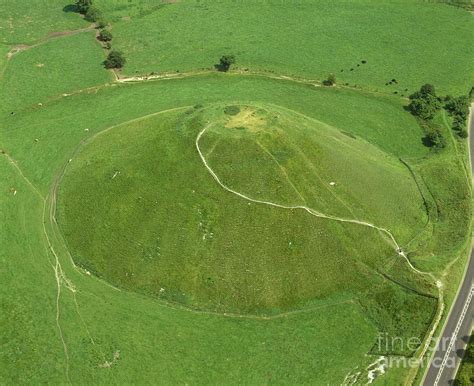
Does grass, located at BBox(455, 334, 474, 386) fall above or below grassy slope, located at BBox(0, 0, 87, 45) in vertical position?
below

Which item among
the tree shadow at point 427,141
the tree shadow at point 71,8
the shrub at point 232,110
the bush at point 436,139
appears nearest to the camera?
the shrub at point 232,110

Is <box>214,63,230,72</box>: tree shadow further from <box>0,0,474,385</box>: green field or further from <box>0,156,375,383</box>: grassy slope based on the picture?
<box>0,156,375,383</box>: grassy slope

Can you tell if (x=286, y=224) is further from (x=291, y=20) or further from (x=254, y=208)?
(x=291, y=20)

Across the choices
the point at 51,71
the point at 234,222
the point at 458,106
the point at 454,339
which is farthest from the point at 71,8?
the point at 454,339

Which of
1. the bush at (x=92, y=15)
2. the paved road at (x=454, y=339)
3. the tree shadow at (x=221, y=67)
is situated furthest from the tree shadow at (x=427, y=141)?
the bush at (x=92, y=15)

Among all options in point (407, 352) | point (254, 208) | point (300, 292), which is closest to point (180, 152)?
point (254, 208)

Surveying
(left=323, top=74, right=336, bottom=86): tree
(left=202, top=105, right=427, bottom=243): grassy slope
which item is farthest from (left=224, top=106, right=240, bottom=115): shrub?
(left=323, top=74, right=336, bottom=86): tree

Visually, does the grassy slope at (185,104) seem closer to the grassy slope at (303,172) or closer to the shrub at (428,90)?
the shrub at (428,90)
